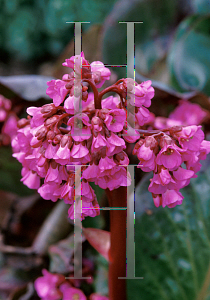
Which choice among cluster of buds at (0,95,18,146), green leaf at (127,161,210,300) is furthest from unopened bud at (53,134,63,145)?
cluster of buds at (0,95,18,146)

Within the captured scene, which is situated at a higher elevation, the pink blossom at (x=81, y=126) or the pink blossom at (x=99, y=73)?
the pink blossom at (x=99, y=73)

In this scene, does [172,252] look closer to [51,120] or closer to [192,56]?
[51,120]

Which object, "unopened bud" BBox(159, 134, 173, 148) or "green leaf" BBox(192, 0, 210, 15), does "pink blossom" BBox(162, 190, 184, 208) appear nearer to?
"unopened bud" BBox(159, 134, 173, 148)

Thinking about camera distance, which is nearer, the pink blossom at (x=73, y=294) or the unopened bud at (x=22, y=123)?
the unopened bud at (x=22, y=123)

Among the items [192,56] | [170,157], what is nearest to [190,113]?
[192,56]

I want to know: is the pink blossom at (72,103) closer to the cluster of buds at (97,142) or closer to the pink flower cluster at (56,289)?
the cluster of buds at (97,142)

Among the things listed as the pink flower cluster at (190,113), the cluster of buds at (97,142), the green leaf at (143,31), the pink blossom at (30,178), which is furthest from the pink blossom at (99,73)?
the green leaf at (143,31)
